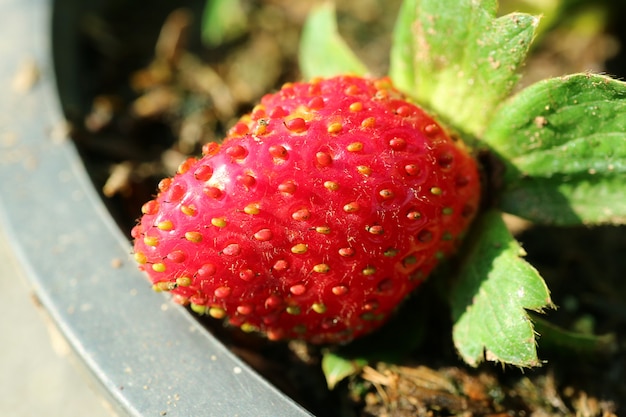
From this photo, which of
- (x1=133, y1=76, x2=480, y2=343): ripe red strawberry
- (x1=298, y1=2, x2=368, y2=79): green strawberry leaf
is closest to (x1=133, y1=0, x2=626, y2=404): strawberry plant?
(x1=133, y1=76, x2=480, y2=343): ripe red strawberry

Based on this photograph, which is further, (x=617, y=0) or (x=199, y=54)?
(x=199, y=54)

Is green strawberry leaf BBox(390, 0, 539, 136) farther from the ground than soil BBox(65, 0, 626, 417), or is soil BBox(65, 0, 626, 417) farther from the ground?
green strawberry leaf BBox(390, 0, 539, 136)

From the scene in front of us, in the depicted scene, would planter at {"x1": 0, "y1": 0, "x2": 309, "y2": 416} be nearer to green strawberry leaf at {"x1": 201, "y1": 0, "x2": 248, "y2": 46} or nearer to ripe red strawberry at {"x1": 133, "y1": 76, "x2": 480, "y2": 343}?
ripe red strawberry at {"x1": 133, "y1": 76, "x2": 480, "y2": 343}

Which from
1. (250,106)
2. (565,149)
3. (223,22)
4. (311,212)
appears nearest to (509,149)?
(565,149)

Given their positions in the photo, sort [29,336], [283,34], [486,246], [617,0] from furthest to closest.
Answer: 1. [283,34]
2. [617,0]
3. [29,336]
4. [486,246]

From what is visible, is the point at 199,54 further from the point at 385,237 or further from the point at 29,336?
the point at 385,237

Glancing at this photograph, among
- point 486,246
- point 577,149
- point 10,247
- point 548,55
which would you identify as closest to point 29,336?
point 10,247

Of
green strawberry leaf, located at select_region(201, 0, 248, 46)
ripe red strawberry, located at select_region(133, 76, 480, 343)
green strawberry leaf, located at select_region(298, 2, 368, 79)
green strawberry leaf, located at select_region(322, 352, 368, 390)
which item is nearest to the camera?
ripe red strawberry, located at select_region(133, 76, 480, 343)
